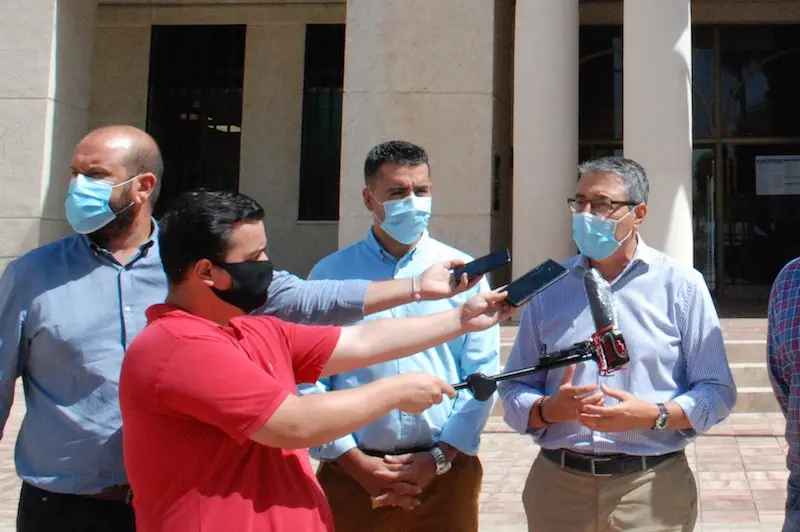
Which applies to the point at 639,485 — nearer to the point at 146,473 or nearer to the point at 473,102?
the point at 146,473

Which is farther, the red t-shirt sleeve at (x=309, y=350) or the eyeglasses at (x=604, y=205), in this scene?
the eyeglasses at (x=604, y=205)

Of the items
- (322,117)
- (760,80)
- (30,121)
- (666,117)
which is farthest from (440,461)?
(760,80)

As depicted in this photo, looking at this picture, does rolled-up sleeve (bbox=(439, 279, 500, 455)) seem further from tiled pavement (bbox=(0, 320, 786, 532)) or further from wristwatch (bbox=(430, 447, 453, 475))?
tiled pavement (bbox=(0, 320, 786, 532))

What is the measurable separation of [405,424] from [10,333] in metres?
Result: 1.46

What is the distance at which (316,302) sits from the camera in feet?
8.95

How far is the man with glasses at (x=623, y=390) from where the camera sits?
9.04 ft

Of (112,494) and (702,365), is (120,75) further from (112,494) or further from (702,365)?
(702,365)

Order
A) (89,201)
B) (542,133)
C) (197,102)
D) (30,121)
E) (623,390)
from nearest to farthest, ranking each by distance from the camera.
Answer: (89,201)
(623,390)
(542,133)
(30,121)
(197,102)

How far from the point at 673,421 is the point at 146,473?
5.85 feet

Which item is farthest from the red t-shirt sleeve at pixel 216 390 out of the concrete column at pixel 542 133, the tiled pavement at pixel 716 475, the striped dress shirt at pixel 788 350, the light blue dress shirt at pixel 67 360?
the concrete column at pixel 542 133

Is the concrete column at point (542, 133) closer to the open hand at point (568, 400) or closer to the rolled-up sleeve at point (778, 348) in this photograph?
the rolled-up sleeve at point (778, 348)

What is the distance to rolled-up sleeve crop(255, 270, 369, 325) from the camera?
2.71 m

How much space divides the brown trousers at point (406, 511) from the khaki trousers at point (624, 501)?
0.37m

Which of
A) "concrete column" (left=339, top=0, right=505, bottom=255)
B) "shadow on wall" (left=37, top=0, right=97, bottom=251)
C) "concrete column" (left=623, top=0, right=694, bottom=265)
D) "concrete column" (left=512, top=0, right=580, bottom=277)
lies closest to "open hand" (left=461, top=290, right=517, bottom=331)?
"concrete column" (left=623, top=0, right=694, bottom=265)
